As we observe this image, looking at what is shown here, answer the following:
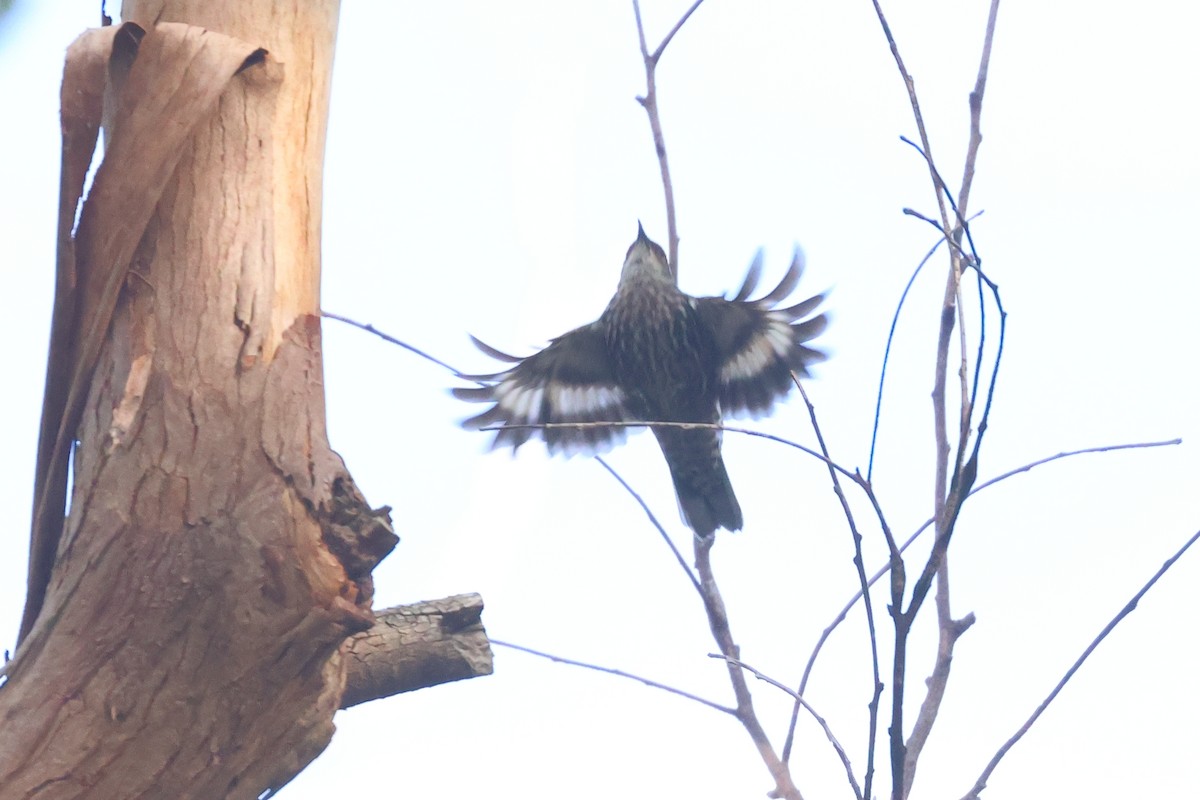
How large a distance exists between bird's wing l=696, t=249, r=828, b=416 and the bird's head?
0.78 feet

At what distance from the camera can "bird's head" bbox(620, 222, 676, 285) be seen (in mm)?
3871

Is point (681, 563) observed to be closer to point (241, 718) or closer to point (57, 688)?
point (241, 718)

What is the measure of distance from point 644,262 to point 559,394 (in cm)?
54

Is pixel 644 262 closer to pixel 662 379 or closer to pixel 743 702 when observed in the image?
pixel 662 379

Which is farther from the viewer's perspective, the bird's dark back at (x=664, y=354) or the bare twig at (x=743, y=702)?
the bird's dark back at (x=664, y=354)

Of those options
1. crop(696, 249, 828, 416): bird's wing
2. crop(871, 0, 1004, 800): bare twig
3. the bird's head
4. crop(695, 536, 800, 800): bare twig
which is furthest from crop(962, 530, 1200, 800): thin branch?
the bird's head

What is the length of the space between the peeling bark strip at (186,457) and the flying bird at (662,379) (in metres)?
1.78

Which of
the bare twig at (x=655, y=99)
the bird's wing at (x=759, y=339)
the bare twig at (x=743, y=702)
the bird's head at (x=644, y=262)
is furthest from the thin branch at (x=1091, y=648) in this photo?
the bird's head at (x=644, y=262)

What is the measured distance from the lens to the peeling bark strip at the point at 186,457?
1.42 m

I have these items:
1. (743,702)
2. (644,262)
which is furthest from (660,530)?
(644,262)

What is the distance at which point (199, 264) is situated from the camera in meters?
1.65

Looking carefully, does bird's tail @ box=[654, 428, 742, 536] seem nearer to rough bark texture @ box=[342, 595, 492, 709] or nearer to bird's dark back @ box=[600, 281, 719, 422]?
bird's dark back @ box=[600, 281, 719, 422]

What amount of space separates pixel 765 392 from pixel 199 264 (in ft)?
7.07

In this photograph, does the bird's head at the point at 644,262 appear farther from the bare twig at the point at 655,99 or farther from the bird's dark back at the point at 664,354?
the bare twig at the point at 655,99
